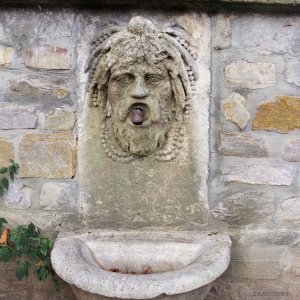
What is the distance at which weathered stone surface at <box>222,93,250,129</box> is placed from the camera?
2066mm

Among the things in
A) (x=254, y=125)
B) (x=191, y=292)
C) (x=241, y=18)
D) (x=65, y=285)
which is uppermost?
(x=241, y=18)

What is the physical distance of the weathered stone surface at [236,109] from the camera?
2066mm

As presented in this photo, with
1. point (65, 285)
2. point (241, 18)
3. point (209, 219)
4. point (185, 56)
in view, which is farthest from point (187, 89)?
point (65, 285)

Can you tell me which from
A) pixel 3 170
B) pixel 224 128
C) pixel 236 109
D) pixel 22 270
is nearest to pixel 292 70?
pixel 236 109

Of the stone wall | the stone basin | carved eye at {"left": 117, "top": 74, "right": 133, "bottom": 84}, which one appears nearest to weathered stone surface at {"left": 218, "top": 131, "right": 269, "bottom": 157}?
the stone wall

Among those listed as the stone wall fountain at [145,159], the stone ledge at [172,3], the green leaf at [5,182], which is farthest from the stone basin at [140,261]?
the stone ledge at [172,3]

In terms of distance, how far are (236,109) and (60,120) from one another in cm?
85

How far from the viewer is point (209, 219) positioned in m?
2.20

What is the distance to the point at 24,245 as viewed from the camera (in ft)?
6.98

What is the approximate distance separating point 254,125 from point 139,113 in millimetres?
574

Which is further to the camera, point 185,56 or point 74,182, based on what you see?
point 74,182

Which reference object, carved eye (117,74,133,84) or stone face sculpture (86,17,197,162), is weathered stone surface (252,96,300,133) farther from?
carved eye (117,74,133,84)

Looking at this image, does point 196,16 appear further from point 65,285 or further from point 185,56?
point 65,285

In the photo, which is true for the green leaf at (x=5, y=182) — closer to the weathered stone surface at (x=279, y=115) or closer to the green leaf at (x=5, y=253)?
the green leaf at (x=5, y=253)
